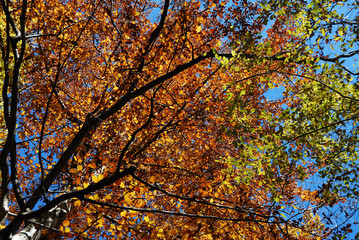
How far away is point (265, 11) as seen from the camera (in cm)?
548

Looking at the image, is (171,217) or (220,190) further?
(171,217)

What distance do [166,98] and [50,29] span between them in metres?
6.14

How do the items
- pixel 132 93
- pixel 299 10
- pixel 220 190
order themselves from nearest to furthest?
pixel 299 10 < pixel 132 93 < pixel 220 190

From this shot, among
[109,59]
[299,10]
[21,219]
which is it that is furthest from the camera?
[109,59]

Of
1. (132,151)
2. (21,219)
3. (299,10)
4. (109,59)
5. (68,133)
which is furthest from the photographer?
(68,133)

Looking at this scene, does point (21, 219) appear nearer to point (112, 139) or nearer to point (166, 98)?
point (112, 139)

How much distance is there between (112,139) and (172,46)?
4913 millimetres

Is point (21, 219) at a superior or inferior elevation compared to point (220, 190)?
inferior

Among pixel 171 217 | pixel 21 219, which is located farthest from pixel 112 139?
pixel 21 219

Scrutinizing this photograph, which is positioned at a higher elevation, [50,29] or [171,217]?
[50,29]

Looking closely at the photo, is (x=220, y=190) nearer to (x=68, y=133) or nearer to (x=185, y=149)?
(x=185, y=149)

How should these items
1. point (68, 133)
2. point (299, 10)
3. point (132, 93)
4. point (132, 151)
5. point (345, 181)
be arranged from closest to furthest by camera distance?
point (345, 181), point (299, 10), point (132, 93), point (132, 151), point (68, 133)

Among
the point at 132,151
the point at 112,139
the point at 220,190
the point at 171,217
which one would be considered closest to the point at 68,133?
the point at 112,139

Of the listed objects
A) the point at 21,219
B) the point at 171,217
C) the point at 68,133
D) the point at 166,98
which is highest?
the point at 166,98
